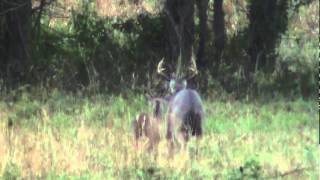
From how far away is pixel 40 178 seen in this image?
6.27m

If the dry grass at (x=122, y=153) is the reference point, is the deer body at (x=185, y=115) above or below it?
above

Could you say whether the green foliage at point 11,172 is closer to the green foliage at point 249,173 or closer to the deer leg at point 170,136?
the deer leg at point 170,136

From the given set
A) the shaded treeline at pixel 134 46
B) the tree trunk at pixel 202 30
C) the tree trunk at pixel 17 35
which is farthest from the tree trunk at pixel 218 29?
the tree trunk at pixel 17 35

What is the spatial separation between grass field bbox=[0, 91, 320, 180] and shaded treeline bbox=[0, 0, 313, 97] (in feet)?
4.20

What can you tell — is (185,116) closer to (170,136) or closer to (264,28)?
(170,136)

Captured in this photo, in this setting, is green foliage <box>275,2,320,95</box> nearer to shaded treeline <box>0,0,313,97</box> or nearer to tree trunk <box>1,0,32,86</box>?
shaded treeline <box>0,0,313,97</box>

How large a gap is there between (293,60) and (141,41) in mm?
2910

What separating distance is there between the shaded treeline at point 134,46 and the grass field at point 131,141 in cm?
128

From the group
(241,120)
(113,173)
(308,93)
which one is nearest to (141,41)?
(308,93)

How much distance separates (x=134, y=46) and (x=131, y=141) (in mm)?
6815

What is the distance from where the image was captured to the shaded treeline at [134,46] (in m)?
12.2

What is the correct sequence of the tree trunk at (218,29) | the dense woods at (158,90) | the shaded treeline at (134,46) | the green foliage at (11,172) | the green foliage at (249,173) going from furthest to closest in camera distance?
the tree trunk at (218,29) < the shaded treeline at (134,46) < the dense woods at (158,90) < the green foliage at (11,172) < the green foliage at (249,173)

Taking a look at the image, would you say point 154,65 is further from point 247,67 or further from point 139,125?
point 139,125

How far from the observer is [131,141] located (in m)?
7.52
